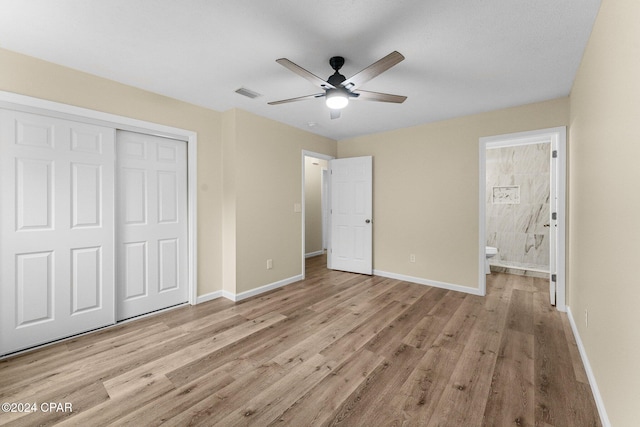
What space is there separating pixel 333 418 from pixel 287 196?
305cm

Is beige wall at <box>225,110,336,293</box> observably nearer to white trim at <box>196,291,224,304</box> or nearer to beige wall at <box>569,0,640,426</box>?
white trim at <box>196,291,224,304</box>

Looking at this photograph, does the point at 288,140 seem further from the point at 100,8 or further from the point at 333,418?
the point at 333,418

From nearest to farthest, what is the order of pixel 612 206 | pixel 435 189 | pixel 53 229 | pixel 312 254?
1. pixel 612 206
2. pixel 53 229
3. pixel 435 189
4. pixel 312 254

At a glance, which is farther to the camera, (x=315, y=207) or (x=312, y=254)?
(x=315, y=207)

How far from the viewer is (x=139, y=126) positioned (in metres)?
2.88

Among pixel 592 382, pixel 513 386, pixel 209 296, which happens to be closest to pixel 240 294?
pixel 209 296

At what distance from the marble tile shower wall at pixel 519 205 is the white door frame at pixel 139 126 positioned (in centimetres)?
527

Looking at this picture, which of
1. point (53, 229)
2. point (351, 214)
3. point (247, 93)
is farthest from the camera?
point (351, 214)

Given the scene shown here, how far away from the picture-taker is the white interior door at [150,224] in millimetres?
2877

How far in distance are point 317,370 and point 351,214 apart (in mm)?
3132

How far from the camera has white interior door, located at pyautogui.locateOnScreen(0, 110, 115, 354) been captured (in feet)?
7.27

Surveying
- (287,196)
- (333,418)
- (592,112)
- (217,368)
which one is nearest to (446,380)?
(333,418)

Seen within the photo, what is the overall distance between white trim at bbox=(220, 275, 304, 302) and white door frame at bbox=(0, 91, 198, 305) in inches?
16.6

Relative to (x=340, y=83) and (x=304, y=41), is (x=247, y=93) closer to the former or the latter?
(x=304, y=41)
